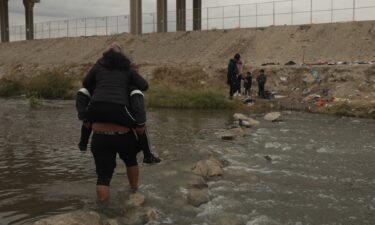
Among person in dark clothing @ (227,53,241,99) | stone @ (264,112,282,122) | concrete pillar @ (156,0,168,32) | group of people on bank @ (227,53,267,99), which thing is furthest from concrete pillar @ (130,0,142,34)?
stone @ (264,112,282,122)

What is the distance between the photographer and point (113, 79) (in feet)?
19.7

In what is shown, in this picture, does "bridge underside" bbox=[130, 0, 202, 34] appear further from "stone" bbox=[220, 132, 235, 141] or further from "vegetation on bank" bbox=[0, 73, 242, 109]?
"stone" bbox=[220, 132, 235, 141]

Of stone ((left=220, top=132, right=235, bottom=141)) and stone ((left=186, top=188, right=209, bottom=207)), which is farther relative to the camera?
stone ((left=220, top=132, right=235, bottom=141))

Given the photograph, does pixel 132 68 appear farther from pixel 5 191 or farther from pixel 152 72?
pixel 152 72

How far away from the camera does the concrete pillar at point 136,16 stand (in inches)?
1823

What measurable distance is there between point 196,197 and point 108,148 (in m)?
1.59

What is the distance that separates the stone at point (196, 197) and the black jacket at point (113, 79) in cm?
180

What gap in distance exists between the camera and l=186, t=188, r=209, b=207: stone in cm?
687

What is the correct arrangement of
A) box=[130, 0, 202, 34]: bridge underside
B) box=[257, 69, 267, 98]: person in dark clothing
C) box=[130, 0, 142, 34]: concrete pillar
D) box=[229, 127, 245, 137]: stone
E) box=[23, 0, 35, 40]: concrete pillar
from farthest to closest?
box=[23, 0, 35, 40]: concrete pillar, box=[130, 0, 202, 34]: bridge underside, box=[130, 0, 142, 34]: concrete pillar, box=[257, 69, 267, 98]: person in dark clothing, box=[229, 127, 245, 137]: stone

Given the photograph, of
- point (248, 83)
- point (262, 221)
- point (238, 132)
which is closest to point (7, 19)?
point (248, 83)

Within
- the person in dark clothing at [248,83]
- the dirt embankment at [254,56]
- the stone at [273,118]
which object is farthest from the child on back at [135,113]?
the person in dark clothing at [248,83]

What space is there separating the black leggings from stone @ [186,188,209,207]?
118 centimetres

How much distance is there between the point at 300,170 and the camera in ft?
30.6

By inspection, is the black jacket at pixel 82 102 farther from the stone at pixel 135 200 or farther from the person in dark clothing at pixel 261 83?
the person in dark clothing at pixel 261 83
